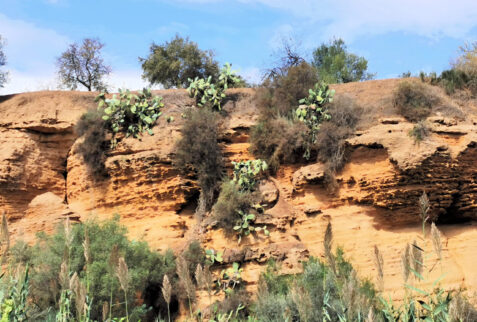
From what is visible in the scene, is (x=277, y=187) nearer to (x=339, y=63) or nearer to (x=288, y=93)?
(x=288, y=93)

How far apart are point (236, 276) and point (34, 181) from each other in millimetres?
7783

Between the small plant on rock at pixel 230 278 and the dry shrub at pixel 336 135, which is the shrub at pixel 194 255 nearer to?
the small plant on rock at pixel 230 278

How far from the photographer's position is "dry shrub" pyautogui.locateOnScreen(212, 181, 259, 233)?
629 inches

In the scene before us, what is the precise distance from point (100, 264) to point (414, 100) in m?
9.84

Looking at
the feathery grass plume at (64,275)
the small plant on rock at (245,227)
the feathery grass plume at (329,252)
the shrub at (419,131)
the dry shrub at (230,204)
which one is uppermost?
the shrub at (419,131)

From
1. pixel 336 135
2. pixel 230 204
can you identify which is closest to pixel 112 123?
pixel 230 204

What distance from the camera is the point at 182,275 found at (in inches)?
211

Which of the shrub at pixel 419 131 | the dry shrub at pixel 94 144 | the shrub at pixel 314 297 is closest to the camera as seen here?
the shrub at pixel 314 297

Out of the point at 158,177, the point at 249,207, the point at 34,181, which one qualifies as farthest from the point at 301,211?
the point at 34,181

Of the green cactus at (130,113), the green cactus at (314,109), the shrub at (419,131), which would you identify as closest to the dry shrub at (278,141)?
the green cactus at (314,109)

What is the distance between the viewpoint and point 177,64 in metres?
23.4

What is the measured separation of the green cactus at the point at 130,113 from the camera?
59.6 ft

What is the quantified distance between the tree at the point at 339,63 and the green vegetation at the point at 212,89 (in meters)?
5.78

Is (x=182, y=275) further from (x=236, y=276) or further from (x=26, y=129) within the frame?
(x=26, y=129)
